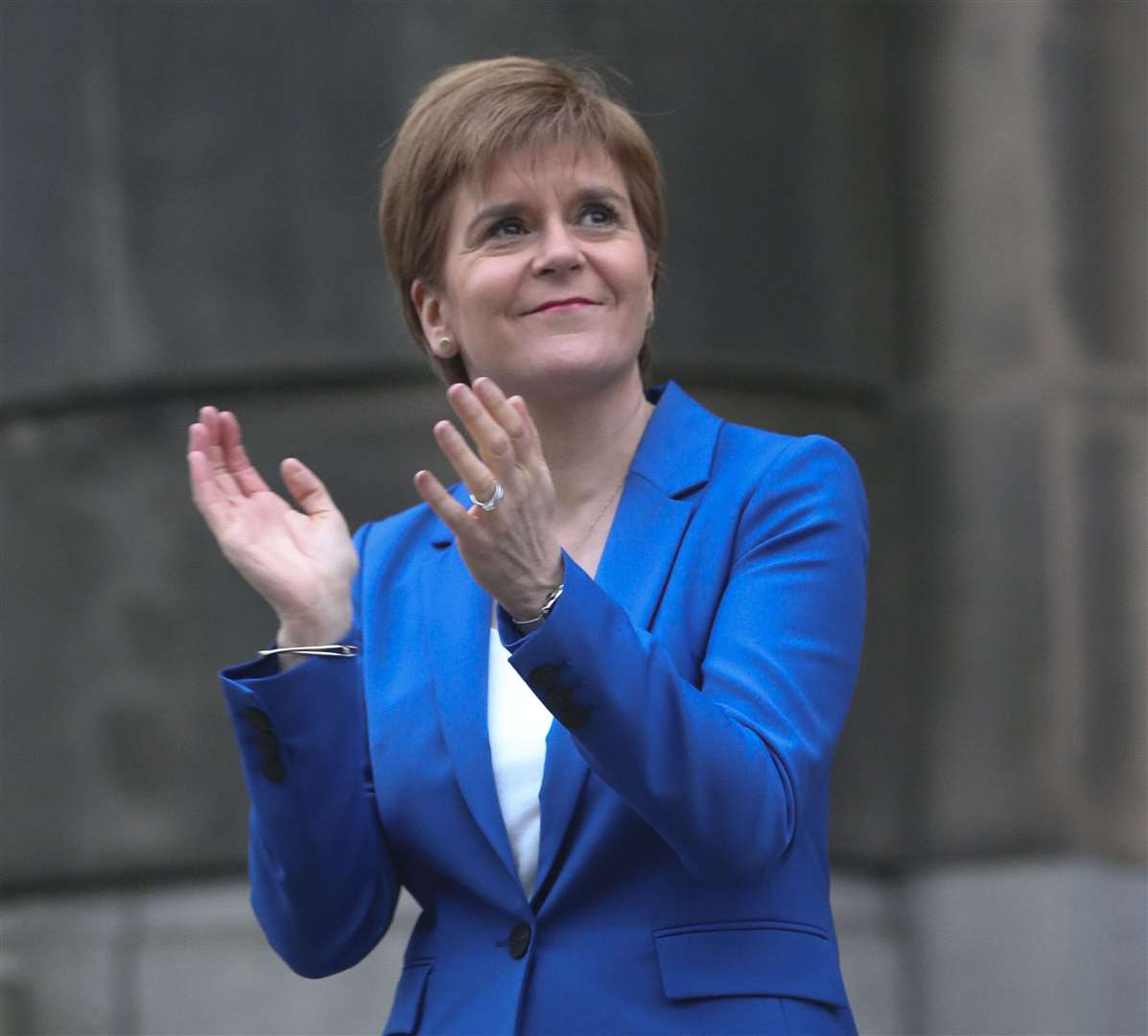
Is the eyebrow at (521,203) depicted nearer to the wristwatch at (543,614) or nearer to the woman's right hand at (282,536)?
the woman's right hand at (282,536)

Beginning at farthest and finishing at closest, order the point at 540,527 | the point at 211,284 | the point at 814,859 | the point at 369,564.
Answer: the point at 211,284, the point at 369,564, the point at 814,859, the point at 540,527

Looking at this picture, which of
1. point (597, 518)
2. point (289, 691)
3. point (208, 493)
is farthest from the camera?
point (597, 518)

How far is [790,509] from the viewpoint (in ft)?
7.34

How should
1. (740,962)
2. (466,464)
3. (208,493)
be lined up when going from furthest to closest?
1. (208,493)
2. (740,962)
3. (466,464)

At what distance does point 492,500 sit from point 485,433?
2.7 inches

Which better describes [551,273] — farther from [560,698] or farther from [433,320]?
[560,698]

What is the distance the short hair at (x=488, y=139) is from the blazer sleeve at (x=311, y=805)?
62cm

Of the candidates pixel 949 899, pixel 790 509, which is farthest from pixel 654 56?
pixel 790 509

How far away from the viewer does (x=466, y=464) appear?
6.14ft

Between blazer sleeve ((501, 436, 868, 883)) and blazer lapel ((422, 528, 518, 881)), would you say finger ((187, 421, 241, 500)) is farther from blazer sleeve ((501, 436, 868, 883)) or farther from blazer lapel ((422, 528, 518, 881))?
blazer sleeve ((501, 436, 868, 883))

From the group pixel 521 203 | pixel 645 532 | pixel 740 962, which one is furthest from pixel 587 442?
pixel 740 962

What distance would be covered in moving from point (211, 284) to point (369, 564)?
8.46 feet

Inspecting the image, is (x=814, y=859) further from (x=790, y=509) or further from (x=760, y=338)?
(x=760, y=338)

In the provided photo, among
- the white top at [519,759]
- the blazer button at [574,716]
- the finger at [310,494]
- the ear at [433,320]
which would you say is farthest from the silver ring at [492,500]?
the ear at [433,320]
